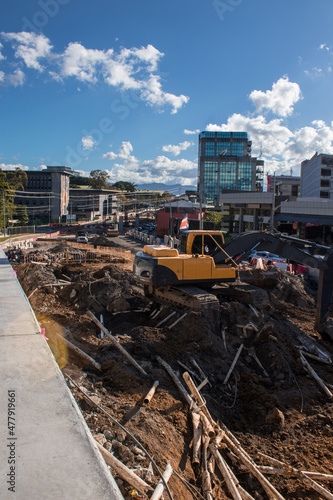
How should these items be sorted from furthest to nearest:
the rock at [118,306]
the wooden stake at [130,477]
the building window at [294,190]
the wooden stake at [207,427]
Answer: the building window at [294,190], the rock at [118,306], the wooden stake at [207,427], the wooden stake at [130,477]

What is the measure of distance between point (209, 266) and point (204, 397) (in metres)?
5.68

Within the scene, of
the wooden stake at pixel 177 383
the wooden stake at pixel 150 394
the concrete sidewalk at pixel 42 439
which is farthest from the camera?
the wooden stake at pixel 177 383

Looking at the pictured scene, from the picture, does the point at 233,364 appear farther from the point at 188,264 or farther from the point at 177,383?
the point at 188,264

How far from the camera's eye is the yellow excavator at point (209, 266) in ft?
42.3

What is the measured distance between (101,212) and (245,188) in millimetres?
51191

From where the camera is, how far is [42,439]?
3.11m

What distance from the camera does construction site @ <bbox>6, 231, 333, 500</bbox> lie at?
554 cm

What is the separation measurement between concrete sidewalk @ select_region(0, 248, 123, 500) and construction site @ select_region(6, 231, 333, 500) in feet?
4.48

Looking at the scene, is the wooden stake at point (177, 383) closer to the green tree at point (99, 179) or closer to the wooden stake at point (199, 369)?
the wooden stake at point (199, 369)

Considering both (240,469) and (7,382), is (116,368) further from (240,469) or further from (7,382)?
(7,382)

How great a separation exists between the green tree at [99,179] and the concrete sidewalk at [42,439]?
139m

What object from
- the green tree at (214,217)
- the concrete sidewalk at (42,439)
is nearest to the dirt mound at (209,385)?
the concrete sidewalk at (42,439)

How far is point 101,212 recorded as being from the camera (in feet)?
379

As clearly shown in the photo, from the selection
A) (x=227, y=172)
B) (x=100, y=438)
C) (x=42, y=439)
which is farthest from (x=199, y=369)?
(x=227, y=172)
